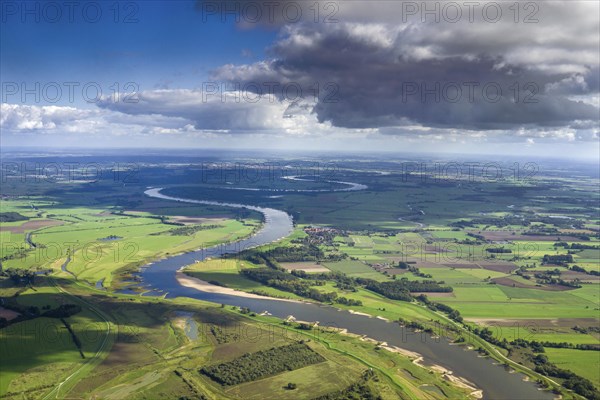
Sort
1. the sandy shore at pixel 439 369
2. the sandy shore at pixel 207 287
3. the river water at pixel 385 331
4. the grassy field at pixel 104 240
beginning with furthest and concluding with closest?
1. the grassy field at pixel 104 240
2. the sandy shore at pixel 207 287
3. the river water at pixel 385 331
4. the sandy shore at pixel 439 369

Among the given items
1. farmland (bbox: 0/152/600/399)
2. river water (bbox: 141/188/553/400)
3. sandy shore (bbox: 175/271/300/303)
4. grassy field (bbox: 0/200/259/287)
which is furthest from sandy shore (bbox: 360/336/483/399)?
grassy field (bbox: 0/200/259/287)

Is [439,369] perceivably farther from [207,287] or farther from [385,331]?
[207,287]

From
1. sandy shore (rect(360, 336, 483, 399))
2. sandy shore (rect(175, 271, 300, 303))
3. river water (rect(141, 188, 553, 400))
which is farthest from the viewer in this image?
sandy shore (rect(175, 271, 300, 303))

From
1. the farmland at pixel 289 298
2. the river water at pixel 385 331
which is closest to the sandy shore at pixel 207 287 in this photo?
the river water at pixel 385 331

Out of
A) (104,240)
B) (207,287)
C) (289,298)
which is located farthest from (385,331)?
(104,240)

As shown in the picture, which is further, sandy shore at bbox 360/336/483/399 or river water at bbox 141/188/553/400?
river water at bbox 141/188/553/400

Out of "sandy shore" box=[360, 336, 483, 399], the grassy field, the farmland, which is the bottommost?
"sandy shore" box=[360, 336, 483, 399]

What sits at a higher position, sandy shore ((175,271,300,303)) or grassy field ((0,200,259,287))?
grassy field ((0,200,259,287))

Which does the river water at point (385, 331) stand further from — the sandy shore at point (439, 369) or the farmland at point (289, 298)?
the farmland at point (289, 298)

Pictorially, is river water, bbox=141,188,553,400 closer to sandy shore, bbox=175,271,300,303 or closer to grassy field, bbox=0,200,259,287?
sandy shore, bbox=175,271,300,303
